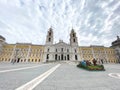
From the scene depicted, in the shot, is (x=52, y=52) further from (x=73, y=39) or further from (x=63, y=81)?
(x=63, y=81)

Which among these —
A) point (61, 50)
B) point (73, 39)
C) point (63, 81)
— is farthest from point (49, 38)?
point (63, 81)

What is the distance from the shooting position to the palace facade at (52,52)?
57.8m

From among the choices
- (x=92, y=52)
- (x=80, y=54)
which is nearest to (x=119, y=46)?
(x=92, y=52)

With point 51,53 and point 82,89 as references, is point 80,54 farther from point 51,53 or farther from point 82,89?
point 82,89

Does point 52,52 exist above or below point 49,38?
below

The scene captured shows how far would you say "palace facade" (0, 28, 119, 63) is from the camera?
5784 centimetres

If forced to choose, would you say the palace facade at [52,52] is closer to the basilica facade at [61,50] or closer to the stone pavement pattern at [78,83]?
the basilica facade at [61,50]

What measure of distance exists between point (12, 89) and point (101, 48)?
245ft

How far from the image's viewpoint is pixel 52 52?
2357 inches

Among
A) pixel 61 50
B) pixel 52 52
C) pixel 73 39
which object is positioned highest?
pixel 73 39

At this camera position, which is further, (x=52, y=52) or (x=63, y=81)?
(x=52, y=52)

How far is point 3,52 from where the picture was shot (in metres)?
57.6

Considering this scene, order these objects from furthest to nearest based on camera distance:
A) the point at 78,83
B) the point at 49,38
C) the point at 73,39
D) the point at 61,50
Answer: the point at 73,39, the point at 49,38, the point at 61,50, the point at 78,83

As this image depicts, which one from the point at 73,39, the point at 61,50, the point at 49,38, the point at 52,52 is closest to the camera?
the point at 52,52
